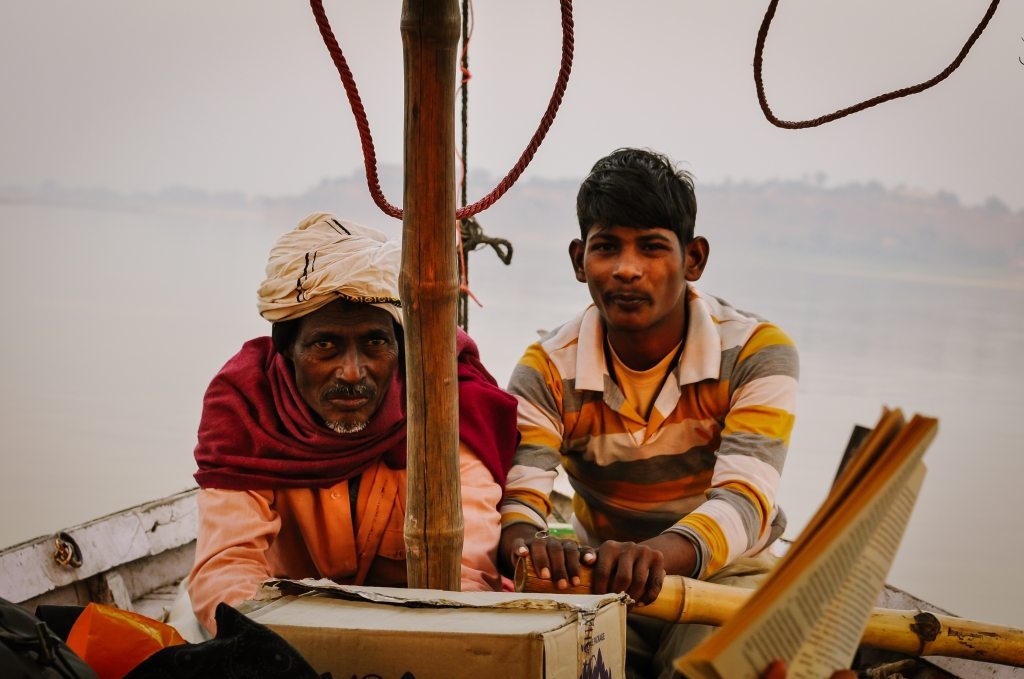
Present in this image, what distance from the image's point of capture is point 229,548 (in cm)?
179

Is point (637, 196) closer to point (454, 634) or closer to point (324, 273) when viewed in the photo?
point (324, 273)

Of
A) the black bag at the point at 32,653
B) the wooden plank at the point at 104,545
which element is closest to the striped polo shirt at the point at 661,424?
the black bag at the point at 32,653

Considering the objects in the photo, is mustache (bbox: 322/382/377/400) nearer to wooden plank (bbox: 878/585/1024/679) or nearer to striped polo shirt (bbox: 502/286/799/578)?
striped polo shirt (bbox: 502/286/799/578)

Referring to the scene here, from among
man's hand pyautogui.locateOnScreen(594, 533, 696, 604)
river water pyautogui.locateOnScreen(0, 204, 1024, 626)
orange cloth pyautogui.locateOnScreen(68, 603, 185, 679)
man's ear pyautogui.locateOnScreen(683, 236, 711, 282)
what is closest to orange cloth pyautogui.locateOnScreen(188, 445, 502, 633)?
man's hand pyautogui.locateOnScreen(594, 533, 696, 604)

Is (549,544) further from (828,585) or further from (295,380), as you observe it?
(828,585)

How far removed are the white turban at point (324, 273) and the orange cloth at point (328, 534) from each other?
1.05ft

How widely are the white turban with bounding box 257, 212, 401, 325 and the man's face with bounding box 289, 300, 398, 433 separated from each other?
0.03 metres

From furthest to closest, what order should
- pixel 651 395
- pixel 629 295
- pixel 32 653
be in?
pixel 651 395, pixel 629 295, pixel 32 653

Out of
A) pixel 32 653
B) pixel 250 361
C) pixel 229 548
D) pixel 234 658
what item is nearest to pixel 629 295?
pixel 250 361

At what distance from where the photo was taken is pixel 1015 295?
10.6 meters

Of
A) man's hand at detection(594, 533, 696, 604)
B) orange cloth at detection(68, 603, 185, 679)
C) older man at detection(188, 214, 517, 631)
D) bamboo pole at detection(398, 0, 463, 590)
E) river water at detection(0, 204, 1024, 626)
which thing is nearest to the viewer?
orange cloth at detection(68, 603, 185, 679)

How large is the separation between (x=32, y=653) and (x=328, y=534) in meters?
0.86

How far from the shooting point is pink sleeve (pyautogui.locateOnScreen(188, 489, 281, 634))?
173 centimetres

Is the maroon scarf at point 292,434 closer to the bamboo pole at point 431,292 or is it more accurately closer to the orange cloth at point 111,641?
the bamboo pole at point 431,292
